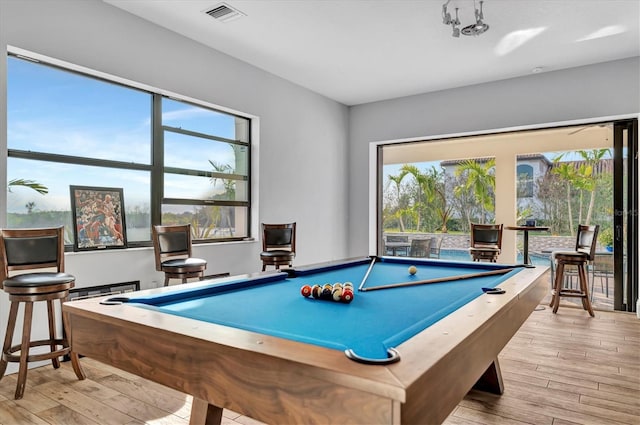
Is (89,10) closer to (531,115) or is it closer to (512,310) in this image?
(512,310)

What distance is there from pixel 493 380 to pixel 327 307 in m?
1.48

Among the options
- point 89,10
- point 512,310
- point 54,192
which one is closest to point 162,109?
point 89,10

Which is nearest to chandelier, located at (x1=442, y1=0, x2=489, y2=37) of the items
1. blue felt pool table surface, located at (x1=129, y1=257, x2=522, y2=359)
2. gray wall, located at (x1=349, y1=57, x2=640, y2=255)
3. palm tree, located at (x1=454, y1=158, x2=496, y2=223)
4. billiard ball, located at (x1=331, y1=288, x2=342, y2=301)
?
blue felt pool table surface, located at (x1=129, y1=257, x2=522, y2=359)

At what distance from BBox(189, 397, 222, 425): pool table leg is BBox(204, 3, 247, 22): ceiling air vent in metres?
3.17

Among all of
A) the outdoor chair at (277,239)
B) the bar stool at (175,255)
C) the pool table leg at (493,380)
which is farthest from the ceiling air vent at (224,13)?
the pool table leg at (493,380)

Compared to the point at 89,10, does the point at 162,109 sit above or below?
below

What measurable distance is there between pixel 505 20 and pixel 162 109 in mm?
3251

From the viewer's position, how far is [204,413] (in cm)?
139

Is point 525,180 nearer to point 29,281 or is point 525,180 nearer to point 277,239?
point 277,239

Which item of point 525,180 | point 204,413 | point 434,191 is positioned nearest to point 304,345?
point 204,413

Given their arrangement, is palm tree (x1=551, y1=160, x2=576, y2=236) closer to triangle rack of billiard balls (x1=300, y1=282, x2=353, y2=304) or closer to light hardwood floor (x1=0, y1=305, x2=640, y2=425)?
light hardwood floor (x1=0, y1=305, x2=640, y2=425)

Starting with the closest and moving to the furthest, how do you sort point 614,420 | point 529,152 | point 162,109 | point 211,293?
point 211,293, point 614,420, point 162,109, point 529,152

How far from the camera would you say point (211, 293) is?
1909 mm

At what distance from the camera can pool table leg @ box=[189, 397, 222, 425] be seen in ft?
4.57
